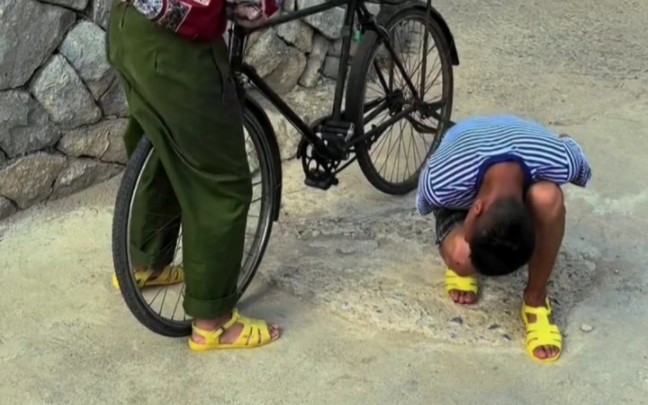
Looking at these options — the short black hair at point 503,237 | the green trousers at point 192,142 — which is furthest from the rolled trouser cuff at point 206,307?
the short black hair at point 503,237

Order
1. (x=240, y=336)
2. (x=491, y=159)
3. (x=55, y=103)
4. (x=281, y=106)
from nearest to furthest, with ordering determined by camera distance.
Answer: (x=491, y=159), (x=240, y=336), (x=281, y=106), (x=55, y=103)

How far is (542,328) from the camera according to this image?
3.21 metres

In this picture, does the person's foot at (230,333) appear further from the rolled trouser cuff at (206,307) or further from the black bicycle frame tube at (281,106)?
the black bicycle frame tube at (281,106)

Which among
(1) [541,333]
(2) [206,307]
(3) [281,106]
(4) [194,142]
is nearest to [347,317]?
(2) [206,307]

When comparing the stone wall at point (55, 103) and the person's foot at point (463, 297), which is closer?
the person's foot at point (463, 297)

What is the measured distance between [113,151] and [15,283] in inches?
33.3

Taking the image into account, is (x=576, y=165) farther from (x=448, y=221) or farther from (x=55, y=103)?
(x=55, y=103)

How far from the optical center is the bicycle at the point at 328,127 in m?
2.94

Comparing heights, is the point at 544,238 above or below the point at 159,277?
above

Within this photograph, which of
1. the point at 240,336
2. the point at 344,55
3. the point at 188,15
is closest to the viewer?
the point at 188,15

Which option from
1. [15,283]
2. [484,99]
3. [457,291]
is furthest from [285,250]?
[484,99]

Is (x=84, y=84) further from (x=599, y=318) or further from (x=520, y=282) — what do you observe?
(x=599, y=318)

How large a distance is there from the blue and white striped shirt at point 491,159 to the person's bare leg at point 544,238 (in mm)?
57

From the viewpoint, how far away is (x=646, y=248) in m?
3.80
